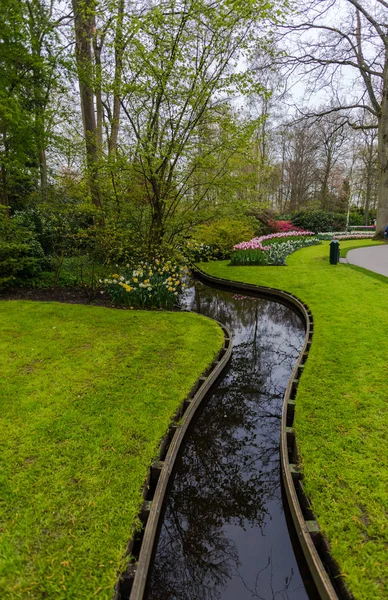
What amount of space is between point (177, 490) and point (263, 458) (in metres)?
0.89

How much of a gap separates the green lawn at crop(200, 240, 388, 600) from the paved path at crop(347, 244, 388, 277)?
11.7 ft

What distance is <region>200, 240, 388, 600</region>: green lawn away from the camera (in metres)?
1.82

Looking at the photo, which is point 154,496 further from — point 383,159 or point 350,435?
point 383,159

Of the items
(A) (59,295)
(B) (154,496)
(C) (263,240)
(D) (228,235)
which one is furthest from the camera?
(C) (263,240)

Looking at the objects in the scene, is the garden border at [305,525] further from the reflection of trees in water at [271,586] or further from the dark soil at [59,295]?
the dark soil at [59,295]

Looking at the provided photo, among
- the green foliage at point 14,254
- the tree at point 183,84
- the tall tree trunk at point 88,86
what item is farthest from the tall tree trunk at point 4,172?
the tree at point 183,84

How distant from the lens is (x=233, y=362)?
4.98 m

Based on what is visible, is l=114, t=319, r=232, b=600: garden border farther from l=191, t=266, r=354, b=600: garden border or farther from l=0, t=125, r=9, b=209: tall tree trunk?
l=0, t=125, r=9, b=209: tall tree trunk

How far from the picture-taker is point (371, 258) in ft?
36.4

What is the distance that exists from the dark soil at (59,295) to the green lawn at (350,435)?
419 centimetres

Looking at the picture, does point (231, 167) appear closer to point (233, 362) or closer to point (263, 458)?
point (233, 362)

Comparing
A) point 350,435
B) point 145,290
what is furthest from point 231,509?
point 145,290

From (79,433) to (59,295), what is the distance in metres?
5.03

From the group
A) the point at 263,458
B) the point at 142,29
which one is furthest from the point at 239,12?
the point at 263,458
